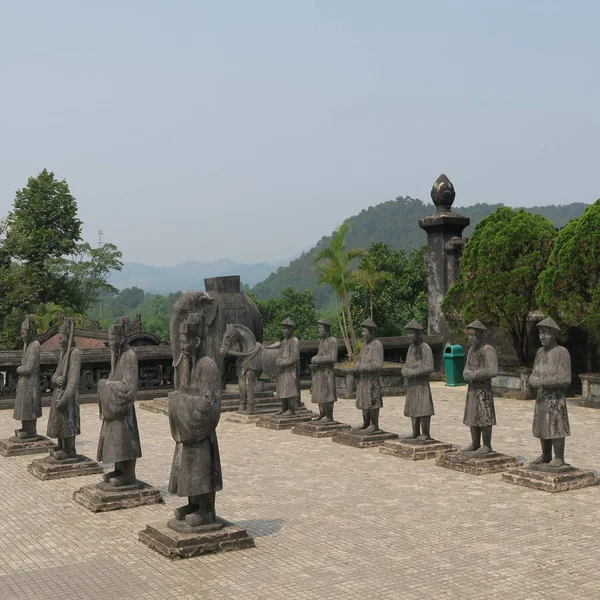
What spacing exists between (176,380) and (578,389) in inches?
578

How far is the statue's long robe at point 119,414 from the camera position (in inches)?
376

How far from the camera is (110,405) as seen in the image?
9.54 m

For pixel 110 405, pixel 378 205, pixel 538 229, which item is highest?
pixel 378 205

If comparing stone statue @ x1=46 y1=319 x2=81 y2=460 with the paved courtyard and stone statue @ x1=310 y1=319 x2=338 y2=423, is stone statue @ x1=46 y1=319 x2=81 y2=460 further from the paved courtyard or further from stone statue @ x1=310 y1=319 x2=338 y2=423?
stone statue @ x1=310 y1=319 x2=338 y2=423

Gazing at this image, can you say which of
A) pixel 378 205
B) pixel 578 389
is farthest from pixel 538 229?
pixel 378 205

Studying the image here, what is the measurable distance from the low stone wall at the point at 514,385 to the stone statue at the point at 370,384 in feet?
23.5

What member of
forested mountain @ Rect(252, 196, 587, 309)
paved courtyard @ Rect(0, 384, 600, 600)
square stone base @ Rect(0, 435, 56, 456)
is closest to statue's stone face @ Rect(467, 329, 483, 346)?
paved courtyard @ Rect(0, 384, 600, 600)

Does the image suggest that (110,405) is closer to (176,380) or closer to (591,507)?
(176,380)

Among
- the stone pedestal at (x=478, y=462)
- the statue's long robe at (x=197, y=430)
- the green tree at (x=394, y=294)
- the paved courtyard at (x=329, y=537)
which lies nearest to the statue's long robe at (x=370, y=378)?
the paved courtyard at (x=329, y=537)

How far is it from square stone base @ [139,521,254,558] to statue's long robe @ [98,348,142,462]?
60.8 inches

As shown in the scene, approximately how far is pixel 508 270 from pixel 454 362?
329 centimetres

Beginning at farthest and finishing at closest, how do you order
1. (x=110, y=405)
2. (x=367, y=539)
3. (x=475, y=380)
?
(x=475, y=380), (x=110, y=405), (x=367, y=539)

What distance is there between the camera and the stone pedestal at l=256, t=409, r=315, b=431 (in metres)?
15.7

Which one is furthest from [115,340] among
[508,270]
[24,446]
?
[508,270]
